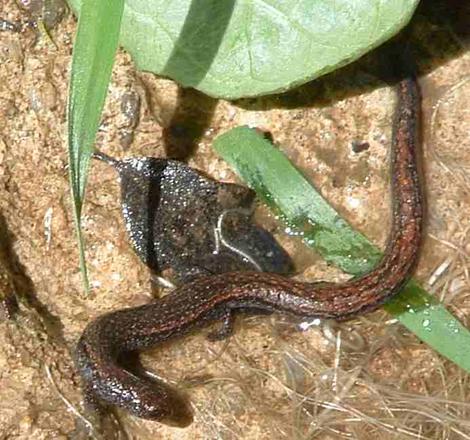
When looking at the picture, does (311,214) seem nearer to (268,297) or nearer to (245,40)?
(268,297)

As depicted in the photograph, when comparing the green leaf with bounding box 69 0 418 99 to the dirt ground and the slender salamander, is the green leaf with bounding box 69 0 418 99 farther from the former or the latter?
the slender salamander

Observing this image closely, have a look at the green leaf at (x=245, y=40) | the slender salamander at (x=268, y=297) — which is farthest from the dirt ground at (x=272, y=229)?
the green leaf at (x=245, y=40)

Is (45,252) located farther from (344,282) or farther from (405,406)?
(405,406)

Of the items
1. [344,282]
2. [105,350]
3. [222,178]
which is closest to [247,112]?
[222,178]

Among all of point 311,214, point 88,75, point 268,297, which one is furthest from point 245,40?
point 268,297

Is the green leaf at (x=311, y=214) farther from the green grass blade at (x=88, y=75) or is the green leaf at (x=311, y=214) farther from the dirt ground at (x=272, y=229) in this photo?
the green grass blade at (x=88, y=75)

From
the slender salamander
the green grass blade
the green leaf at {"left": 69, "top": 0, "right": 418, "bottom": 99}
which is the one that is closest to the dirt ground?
the slender salamander
